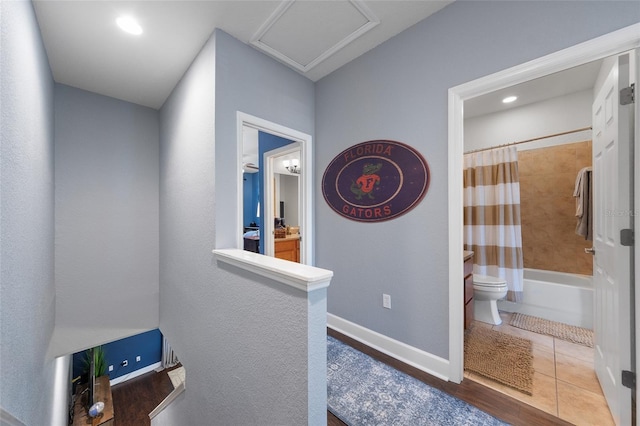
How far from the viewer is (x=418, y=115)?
5.90 feet

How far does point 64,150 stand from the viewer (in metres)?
2.53

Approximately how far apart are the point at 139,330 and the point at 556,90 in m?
5.75

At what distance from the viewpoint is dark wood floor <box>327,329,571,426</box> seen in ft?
4.42

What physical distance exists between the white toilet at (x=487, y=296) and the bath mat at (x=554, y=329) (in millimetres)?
228

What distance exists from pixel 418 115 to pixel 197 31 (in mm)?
1819

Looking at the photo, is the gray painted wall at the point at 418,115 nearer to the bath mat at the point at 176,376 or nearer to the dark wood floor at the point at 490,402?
the dark wood floor at the point at 490,402

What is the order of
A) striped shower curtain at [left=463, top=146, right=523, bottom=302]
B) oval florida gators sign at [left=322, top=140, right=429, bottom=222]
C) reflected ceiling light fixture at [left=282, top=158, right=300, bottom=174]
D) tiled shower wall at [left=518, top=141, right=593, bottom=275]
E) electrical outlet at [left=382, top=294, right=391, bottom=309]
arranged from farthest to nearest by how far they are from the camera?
1. reflected ceiling light fixture at [left=282, top=158, right=300, bottom=174]
2. tiled shower wall at [left=518, top=141, right=593, bottom=275]
3. striped shower curtain at [left=463, top=146, right=523, bottom=302]
4. electrical outlet at [left=382, top=294, right=391, bottom=309]
5. oval florida gators sign at [left=322, top=140, right=429, bottom=222]

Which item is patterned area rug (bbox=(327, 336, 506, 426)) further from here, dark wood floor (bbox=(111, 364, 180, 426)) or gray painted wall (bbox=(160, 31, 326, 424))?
dark wood floor (bbox=(111, 364, 180, 426))

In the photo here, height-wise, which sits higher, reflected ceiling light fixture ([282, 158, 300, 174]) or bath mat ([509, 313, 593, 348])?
reflected ceiling light fixture ([282, 158, 300, 174])

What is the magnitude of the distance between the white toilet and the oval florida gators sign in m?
1.53

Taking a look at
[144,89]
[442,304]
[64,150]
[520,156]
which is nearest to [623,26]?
[442,304]

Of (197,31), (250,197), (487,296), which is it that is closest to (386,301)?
(487,296)

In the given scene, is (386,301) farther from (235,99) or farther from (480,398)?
(235,99)

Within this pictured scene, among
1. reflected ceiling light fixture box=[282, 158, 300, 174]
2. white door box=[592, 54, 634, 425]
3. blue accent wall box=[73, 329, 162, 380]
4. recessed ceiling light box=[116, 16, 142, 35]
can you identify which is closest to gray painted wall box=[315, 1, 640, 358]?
white door box=[592, 54, 634, 425]
